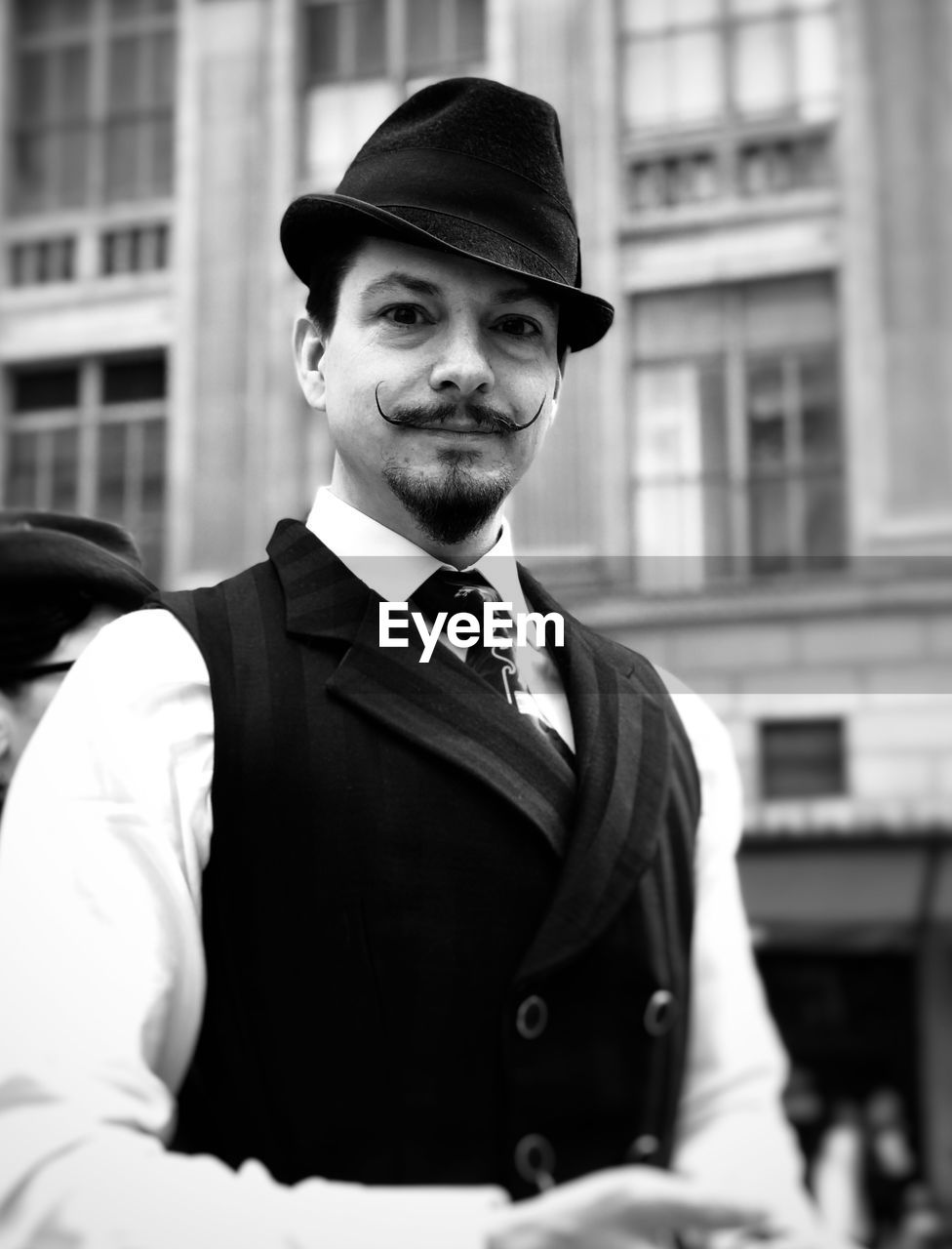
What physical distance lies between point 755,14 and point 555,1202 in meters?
8.84

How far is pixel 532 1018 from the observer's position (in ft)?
2.94

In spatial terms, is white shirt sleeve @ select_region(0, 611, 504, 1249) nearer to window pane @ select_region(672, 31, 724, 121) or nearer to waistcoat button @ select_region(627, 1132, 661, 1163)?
waistcoat button @ select_region(627, 1132, 661, 1163)

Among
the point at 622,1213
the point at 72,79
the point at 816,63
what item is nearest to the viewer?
the point at 622,1213

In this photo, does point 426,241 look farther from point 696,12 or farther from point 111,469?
point 111,469

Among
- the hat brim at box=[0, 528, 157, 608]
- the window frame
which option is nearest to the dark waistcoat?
the hat brim at box=[0, 528, 157, 608]

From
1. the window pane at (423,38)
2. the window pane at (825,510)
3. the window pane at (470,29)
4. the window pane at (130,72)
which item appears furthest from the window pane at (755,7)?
the window pane at (130,72)

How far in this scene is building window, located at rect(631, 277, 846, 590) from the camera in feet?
26.6

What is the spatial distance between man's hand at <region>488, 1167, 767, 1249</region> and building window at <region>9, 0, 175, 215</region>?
978cm

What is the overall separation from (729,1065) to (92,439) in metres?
9.18

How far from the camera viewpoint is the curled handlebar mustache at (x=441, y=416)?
1.00 m

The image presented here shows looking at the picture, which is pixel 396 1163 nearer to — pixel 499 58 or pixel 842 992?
pixel 842 992

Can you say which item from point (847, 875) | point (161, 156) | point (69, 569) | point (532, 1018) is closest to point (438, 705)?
point (532, 1018)

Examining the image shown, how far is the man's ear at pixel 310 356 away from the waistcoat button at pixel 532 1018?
0.40 meters

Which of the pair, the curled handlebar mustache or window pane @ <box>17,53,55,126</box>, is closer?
the curled handlebar mustache
